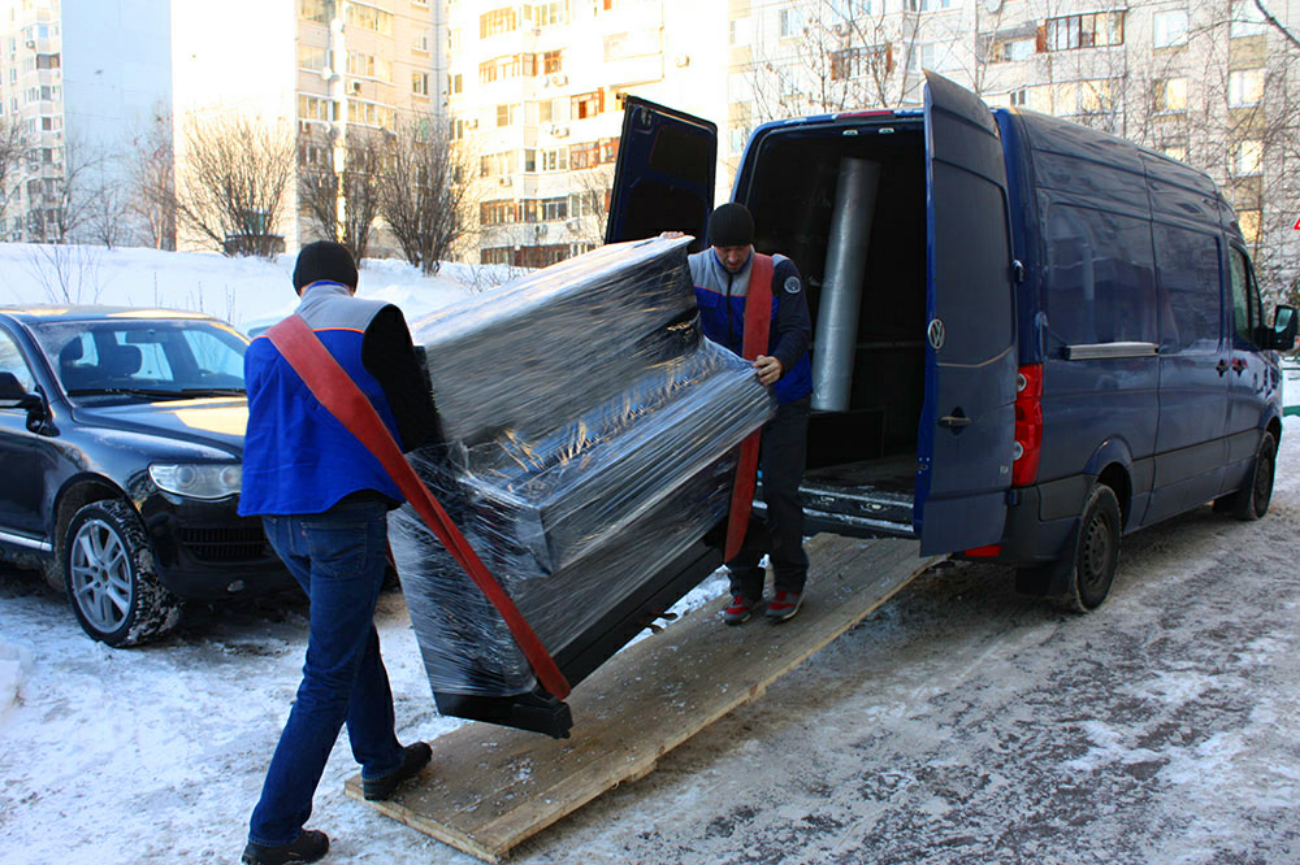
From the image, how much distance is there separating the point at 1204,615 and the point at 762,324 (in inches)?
117

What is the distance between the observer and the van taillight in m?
4.62

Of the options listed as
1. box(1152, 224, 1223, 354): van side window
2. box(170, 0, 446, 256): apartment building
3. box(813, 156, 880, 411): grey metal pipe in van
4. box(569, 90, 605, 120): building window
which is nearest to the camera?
box(1152, 224, 1223, 354): van side window

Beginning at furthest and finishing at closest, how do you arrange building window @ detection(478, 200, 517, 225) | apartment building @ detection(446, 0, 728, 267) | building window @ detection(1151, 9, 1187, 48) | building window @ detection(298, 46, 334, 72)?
building window @ detection(298, 46, 334, 72) → building window @ detection(478, 200, 517, 225) → apartment building @ detection(446, 0, 728, 267) → building window @ detection(1151, 9, 1187, 48)

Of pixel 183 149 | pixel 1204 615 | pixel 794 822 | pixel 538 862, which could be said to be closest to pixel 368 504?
pixel 538 862

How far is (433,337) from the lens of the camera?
3.04 meters

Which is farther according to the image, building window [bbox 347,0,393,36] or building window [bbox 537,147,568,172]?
building window [bbox 347,0,393,36]

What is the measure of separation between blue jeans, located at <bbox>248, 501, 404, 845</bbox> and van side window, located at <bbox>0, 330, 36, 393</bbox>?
10.8ft

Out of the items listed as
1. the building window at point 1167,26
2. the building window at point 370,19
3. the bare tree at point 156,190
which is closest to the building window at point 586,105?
the building window at point 370,19

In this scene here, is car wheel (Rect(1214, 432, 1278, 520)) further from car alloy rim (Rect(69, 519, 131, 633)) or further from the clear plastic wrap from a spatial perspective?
car alloy rim (Rect(69, 519, 131, 633))

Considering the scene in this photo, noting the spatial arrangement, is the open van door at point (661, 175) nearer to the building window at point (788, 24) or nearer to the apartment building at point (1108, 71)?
the apartment building at point (1108, 71)

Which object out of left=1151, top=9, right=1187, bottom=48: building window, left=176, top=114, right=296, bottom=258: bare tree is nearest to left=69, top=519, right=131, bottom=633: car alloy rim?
left=176, top=114, right=296, bottom=258: bare tree

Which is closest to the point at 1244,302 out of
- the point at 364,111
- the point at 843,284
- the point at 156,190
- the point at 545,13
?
the point at 843,284

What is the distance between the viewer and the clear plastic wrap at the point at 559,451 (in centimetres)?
304

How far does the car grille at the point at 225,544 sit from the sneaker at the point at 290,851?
203cm
